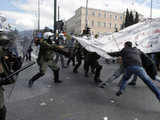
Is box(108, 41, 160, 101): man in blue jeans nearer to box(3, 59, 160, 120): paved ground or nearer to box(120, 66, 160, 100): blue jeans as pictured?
box(120, 66, 160, 100): blue jeans

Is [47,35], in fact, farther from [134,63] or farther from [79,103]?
[134,63]

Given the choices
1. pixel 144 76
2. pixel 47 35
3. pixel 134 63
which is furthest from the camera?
pixel 47 35

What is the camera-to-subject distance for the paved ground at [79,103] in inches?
127

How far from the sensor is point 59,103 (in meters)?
3.82

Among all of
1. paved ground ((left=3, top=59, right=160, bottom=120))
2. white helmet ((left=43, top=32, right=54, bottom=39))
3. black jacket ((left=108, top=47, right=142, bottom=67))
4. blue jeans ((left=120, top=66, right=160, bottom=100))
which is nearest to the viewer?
paved ground ((left=3, top=59, right=160, bottom=120))

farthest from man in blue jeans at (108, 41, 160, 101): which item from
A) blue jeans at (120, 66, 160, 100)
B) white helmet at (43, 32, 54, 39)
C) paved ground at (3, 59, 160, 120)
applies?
white helmet at (43, 32, 54, 39)

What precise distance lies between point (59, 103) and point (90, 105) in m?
0.73

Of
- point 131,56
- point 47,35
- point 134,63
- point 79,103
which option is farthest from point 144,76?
point 47,35

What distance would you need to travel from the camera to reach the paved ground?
3223mm

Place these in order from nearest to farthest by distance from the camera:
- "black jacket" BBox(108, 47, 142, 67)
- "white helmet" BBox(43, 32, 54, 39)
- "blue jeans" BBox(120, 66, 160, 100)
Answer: "blue jeans" BBox(120, 66, 160, 100) < "black jacket" BBox(108, 47, 142, 67) < "white helmet" BBox(43, 32, 54, 39)

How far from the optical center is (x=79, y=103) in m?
3.82

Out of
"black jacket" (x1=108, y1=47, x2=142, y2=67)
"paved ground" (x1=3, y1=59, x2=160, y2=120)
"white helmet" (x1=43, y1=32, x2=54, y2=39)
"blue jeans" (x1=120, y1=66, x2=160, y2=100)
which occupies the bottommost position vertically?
"paved ground" (x1=3, y1=59, x2=160, y2=120)

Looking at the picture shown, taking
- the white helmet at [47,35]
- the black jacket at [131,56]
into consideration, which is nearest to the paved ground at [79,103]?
the black jacket at [131,56]

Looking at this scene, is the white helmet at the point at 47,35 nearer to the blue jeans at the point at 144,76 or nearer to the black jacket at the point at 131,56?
the black jacket at the point at 131,56
